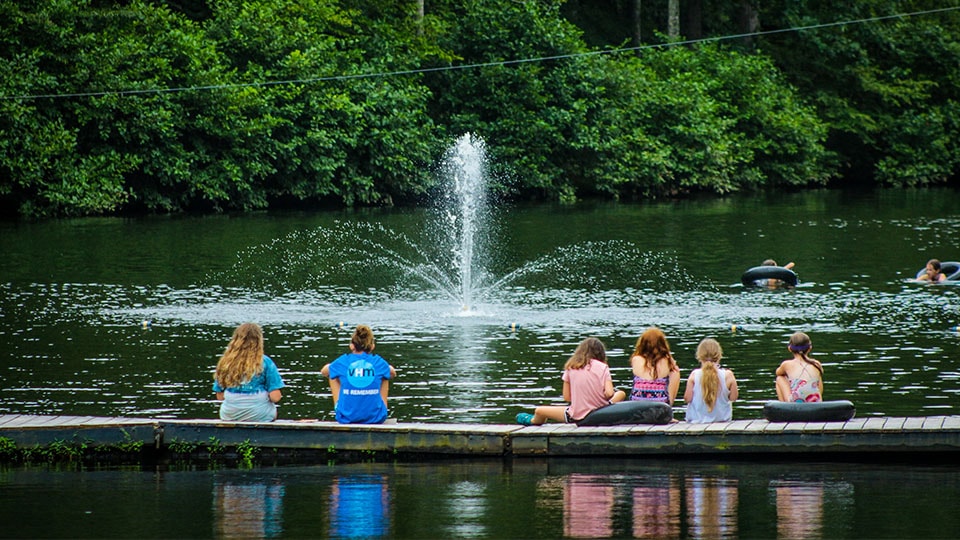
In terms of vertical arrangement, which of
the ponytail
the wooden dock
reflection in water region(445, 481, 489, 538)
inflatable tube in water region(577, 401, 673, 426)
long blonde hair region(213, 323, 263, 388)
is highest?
long blonde hair region(213, 323, 263, 388)

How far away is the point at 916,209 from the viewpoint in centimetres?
5903

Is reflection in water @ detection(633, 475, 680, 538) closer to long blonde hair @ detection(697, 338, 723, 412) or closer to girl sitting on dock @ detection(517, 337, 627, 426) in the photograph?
girl sitting on dock @ detection(517, 337, 627, 426)

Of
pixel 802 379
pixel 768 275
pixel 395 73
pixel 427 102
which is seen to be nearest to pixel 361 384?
pixel 802 379

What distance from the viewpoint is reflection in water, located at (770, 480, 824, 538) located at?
1167 centimetres

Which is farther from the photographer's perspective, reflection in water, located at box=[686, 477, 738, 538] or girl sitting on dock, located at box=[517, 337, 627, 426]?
girl sitting on dock, located at box=[517, 337, 627, 426]

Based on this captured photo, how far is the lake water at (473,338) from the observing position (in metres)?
12.6

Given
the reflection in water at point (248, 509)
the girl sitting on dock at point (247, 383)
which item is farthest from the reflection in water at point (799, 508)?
the girl sitting on dock at point (247, 383)

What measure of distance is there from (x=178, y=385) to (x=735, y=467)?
8451 mm

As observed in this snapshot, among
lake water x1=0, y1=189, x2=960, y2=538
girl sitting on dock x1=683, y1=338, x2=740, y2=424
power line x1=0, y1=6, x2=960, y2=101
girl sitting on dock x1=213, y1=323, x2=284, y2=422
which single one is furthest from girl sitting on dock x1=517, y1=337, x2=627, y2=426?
power line x1=0, y1=6, x2=960, y2=101

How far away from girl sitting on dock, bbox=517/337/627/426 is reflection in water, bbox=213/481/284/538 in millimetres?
3279

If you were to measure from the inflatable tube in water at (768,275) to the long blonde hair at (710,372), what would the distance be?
658 inches

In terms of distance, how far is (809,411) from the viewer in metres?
15.3

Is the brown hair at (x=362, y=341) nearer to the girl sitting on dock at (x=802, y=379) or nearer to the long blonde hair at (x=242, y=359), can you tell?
the long blonde hair at (x=242, y=359)

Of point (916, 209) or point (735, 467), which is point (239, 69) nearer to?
point (916, 209)
